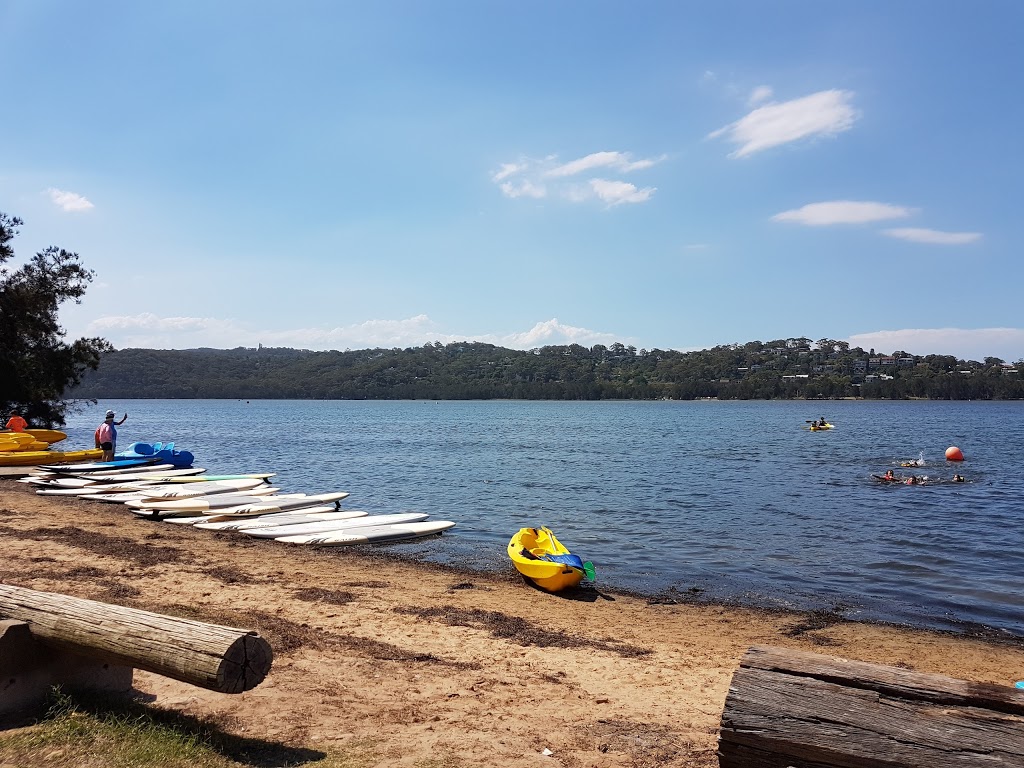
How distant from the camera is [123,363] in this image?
160m

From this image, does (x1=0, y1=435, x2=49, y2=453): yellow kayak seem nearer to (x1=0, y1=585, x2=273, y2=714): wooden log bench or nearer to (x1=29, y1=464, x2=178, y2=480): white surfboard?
(x1=29, y1=464, x2=178, y2=480): white surfboard

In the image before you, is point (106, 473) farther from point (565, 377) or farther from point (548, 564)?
point (565, 377)

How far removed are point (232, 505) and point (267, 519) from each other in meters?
1.74

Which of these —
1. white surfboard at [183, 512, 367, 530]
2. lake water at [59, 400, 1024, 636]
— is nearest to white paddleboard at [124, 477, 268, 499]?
white surfboard at [183, 512, 367, 530]

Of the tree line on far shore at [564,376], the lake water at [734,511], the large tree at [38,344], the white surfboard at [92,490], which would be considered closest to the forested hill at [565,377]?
the tree line on far shore at [564,376]

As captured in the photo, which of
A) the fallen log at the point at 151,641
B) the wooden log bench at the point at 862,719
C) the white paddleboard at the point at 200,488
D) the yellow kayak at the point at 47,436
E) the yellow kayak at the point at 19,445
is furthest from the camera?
the yellow kayak at the point at 47,436

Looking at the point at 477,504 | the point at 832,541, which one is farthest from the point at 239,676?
the point at 477,504

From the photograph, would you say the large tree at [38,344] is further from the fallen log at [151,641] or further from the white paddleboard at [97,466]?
the fallen log at [151,641]

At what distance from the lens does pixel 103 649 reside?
15.3ft

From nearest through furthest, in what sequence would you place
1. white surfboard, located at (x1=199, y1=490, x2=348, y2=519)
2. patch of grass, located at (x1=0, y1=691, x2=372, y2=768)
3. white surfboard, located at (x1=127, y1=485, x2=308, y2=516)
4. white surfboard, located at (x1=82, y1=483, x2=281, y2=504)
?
patch of grass, located at (x1=0, y1=691, x2=372, y2=768) → white surfboard, located at (x1=127, y1=485, x2=308, y2=516) → white surfboard, located at (x1=199, y1=490, x2=348, y2=519) → white surfboard, located at (x1=82, y1=483, x2=281, y2=504)

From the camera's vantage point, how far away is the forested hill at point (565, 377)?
145875 millimetres

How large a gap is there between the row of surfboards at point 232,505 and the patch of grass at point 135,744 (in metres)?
10.1

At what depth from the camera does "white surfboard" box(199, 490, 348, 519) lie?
17.5m

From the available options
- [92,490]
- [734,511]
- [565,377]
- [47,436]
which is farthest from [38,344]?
[565,377]
